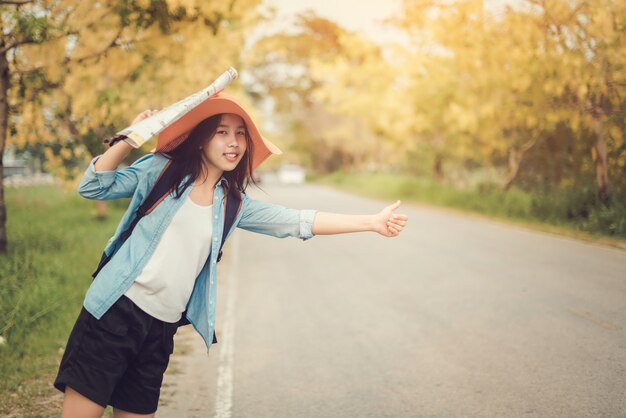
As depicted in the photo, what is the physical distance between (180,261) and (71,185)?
9.78 meters

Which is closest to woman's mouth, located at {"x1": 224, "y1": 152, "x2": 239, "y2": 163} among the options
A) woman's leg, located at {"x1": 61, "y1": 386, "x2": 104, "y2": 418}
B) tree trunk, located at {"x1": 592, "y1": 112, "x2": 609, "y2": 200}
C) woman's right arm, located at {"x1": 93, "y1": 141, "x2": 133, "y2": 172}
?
woman's right arm, located at {"x1": 93, "y1": 141, "x2": 133, "y2": 172}

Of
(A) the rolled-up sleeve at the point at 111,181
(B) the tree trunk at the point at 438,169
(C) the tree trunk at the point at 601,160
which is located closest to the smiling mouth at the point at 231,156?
(A) the rolled-up sleeve at the point at 111,181

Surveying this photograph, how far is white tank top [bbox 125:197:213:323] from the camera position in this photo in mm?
2988

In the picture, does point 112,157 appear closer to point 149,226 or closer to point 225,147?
point 149,226

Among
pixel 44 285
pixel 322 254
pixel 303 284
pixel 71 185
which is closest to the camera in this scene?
pixel 44 285

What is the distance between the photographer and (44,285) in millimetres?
7629

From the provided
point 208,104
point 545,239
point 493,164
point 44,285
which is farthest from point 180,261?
point 493,164

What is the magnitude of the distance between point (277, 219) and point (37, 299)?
4.77 m

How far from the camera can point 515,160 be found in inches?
850

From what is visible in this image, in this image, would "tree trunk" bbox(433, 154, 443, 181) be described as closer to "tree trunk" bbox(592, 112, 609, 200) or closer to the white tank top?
"tree trunk" bbox(592, 112, 609, 200)

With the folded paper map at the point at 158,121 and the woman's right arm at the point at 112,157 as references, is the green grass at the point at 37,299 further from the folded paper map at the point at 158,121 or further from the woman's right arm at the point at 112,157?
the folded paper map at the point at 158,121

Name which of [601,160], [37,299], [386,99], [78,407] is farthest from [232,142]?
[386,99]

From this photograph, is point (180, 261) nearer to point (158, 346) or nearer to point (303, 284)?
point (158, 346)

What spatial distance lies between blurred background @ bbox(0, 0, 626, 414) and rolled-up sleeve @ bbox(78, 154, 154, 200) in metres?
3.09
